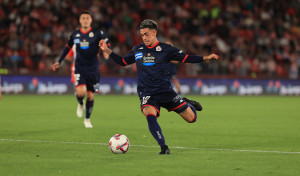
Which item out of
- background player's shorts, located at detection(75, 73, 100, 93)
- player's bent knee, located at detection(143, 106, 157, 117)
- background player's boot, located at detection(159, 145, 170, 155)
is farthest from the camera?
background player's shorts, located at detection(75, 73, 100, 93)

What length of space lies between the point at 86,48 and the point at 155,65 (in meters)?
4.74

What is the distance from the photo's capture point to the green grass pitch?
7.26m

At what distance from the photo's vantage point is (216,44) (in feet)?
99.5

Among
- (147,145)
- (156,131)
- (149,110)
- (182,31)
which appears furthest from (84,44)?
(182,31)

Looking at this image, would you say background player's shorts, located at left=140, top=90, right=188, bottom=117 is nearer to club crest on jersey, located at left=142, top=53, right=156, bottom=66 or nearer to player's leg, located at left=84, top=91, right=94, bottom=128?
club crest on jersey, located at left=142, top=53, right=156, bottom=66

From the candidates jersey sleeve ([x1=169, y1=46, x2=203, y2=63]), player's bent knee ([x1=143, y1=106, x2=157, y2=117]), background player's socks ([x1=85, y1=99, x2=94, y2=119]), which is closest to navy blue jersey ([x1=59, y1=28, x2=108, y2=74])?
background player's socks ([x1=85, y1=99, x2=94, y2=119])

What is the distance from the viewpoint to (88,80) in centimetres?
1350

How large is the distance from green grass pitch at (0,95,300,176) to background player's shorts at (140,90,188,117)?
0.70m

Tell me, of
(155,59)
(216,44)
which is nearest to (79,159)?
(155,59)

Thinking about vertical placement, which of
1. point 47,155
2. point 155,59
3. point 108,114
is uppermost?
point 155,59

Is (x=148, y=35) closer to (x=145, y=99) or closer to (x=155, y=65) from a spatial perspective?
(x=155, y=65)

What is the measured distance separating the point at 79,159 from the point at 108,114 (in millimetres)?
9037

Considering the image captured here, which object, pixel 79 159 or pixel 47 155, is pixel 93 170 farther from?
pixel 47 155

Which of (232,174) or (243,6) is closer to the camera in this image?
(232,174)
